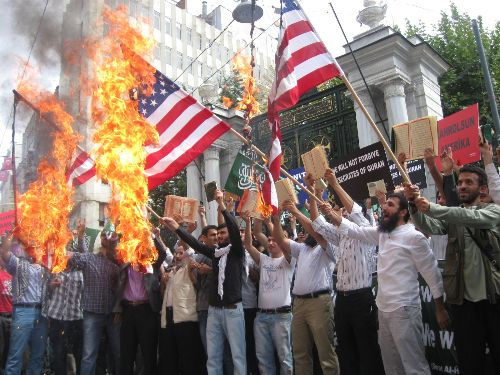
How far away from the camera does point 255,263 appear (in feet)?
21.0

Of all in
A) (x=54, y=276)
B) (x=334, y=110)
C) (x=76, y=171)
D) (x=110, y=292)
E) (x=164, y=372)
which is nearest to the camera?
(x=164, y=372)

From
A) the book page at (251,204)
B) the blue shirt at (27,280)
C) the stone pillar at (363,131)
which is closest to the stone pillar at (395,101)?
the stone pillar at (363,131)

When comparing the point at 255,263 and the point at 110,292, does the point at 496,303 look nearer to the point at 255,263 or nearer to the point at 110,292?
the point at 255,263

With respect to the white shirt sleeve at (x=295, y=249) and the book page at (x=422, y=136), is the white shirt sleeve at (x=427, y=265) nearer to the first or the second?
the book page at (x=422, y=136)

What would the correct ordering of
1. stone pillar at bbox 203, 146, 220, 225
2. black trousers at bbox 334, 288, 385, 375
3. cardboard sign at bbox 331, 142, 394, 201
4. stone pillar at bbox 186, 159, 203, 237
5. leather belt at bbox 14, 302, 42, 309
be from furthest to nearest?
stone pillar at bbox 186, 159, 203, 237
stone pillar at bbox 203, 146, 220, 225
leather belt at bbox 14, 302, 42, 309
cardboard sign at bbox 331, 142, 394, 201
black trousers at bbox 334, 288, 385, 375

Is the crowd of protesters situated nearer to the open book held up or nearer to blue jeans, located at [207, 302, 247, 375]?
blue jeans, located at [207, 302, 247, 375]

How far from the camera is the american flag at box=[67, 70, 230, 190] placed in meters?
6.54

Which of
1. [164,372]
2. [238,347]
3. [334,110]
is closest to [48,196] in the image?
[164,372]

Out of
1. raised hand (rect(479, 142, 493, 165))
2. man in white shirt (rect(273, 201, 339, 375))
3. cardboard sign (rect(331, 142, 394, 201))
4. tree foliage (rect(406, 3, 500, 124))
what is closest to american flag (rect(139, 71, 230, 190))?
man in white shirt (rect(273, 201, 339, 375))

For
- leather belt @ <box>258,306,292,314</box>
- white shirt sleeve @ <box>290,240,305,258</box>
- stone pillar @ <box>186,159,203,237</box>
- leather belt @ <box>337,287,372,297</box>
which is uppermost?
stone pillar @ <box>186,159,203,237</box>

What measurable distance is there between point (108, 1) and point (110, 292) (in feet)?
20.3

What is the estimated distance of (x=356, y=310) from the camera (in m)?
4.84

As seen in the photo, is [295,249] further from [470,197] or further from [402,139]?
[470,197]

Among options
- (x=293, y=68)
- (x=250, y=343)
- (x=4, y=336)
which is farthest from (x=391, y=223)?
(x=4, y=336)
